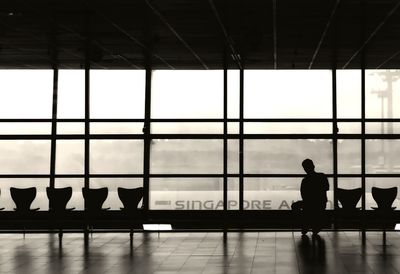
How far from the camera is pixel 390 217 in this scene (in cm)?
1373

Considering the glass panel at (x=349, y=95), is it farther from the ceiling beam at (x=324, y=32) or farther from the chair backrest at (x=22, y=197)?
the chair backrest at (x=22, y=197)

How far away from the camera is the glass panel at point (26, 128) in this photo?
50.6 ft

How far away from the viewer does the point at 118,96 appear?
1546 centimetres

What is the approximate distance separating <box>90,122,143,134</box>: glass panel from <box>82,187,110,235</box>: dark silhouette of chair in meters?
1.69

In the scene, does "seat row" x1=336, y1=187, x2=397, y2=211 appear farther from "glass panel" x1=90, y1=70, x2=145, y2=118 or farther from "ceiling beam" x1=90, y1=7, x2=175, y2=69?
"glass panel" x1=90, y1=70, x2=145, y2=118

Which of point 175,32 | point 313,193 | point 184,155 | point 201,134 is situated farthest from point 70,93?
point 313,193

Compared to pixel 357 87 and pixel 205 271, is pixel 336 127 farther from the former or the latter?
pixel 205 271

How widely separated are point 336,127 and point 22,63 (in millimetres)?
6549

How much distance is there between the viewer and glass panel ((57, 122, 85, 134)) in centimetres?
1541

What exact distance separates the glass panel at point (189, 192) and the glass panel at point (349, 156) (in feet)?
8.41

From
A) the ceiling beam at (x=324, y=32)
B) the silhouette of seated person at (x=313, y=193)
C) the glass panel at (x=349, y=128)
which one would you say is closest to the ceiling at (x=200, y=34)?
the ceiling beam at (x=324, y=32)

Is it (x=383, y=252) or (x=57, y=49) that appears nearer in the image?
(x=383, y=252)

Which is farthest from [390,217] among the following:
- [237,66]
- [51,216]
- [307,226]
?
[51,216]

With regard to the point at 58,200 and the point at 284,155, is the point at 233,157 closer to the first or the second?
the point at 284,155
